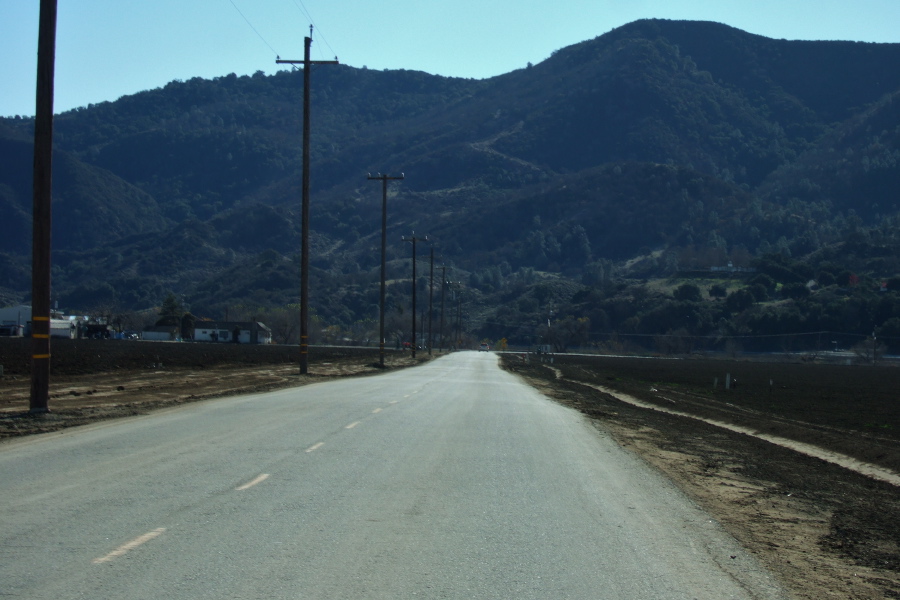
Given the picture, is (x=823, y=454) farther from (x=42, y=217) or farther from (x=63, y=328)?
(x=63, y=328)

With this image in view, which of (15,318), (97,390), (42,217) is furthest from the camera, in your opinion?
(15,318)

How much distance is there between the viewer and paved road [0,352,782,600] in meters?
6.86

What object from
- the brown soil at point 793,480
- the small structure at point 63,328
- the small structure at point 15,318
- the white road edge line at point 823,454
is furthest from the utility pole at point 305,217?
the small structure at point 15,318

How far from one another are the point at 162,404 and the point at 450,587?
17415 millimetres

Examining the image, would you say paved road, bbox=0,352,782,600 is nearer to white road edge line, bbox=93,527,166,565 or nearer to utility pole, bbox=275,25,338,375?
white road edge line, bbox=93,527,166,565

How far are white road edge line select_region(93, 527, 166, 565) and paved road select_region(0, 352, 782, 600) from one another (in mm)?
16

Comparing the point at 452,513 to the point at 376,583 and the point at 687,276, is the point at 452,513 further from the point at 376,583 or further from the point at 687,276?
the point at 687,276

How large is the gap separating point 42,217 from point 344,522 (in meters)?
12.5

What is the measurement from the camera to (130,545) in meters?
7.62

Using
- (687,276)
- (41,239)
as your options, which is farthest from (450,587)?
(687,276)

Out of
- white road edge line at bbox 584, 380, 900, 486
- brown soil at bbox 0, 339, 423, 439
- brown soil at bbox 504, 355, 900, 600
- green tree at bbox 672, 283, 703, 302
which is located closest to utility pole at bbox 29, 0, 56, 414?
brown soil at bbox 0, 339, 423, 439

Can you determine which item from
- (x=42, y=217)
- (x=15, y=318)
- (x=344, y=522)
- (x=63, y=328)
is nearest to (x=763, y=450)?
(x=344, y=522)

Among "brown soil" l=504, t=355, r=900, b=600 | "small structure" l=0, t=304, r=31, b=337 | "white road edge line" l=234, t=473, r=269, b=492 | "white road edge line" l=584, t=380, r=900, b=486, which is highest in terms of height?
"small structure" l=0, t=304, r=31, b=337

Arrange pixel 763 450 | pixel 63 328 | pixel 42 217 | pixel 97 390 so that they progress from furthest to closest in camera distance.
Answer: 1. pixel 63 328
2. pixel 97 390
3. pixel 42 217
4. pixel 763 450
